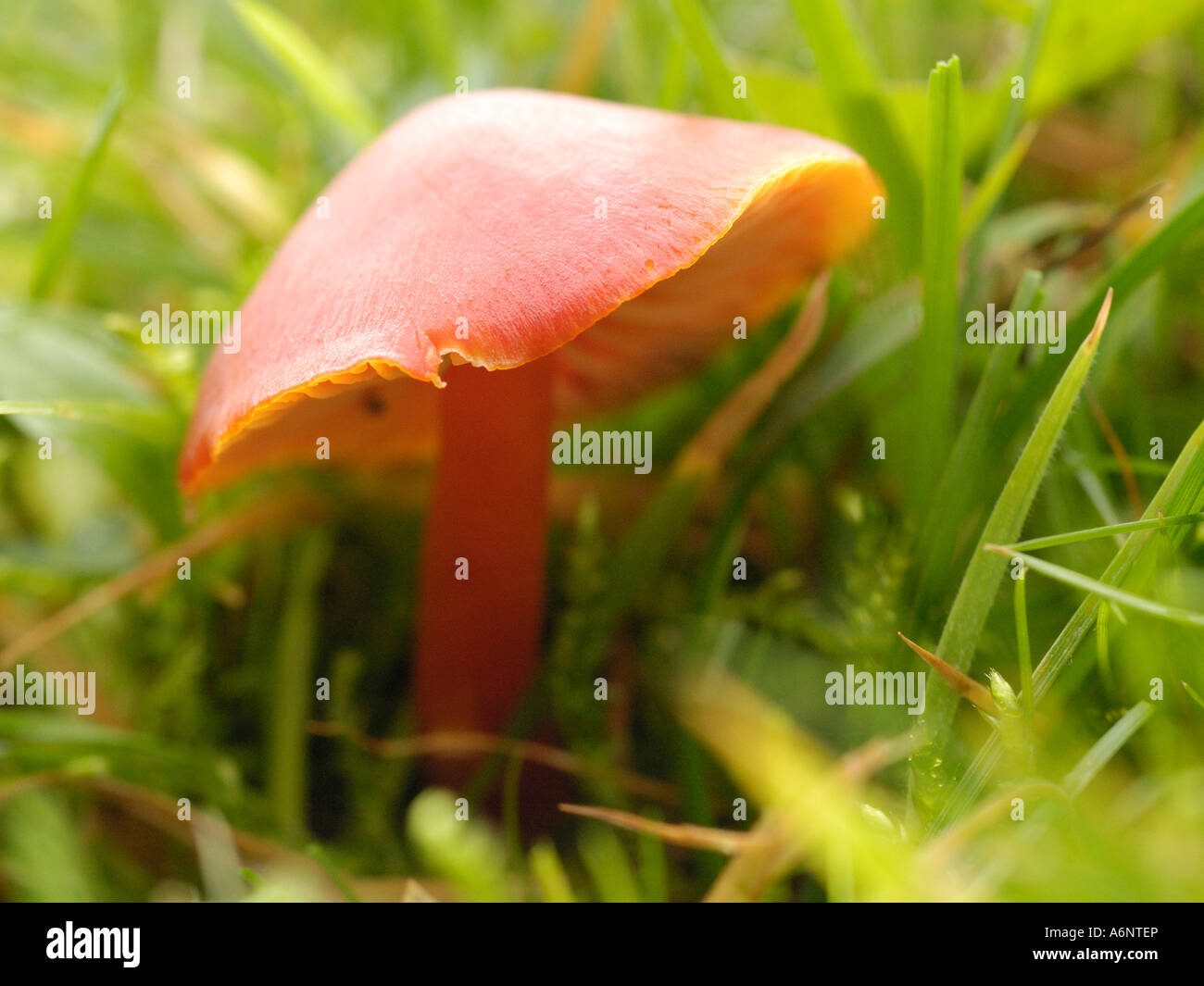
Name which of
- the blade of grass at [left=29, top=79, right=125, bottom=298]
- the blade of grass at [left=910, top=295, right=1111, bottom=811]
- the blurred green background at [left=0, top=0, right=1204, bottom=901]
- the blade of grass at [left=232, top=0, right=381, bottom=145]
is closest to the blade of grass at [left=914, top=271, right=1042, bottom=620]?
the blurred green background at [left=0, top=0, right=1204, bottom=901]

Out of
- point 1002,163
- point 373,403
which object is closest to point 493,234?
point 373,403

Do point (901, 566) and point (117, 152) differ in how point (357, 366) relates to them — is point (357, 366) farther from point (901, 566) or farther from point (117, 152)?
point (117, 152)

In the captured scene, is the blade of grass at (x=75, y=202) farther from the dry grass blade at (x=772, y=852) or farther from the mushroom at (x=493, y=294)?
the dry grass blade at (x=772, y=852)

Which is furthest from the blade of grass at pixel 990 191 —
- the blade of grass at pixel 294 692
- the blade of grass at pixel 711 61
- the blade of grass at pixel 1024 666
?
the blade of grass at pixel 294 692

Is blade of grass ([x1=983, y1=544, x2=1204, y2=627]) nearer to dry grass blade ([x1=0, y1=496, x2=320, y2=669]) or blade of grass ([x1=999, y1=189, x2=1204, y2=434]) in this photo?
blade of grass ([x1=999, y1=189, x2=1204, y2=434])

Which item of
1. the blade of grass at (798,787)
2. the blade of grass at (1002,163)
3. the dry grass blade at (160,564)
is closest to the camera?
the blade of grass at (798,787)
